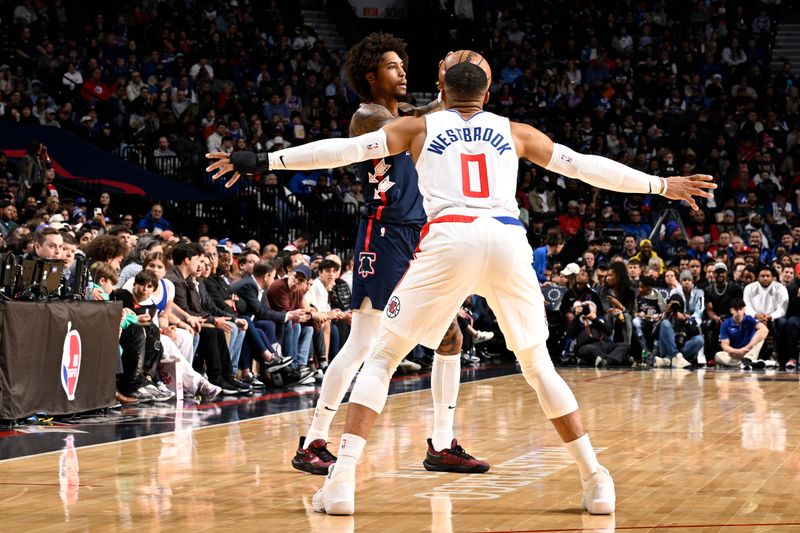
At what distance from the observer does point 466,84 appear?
5.07 m

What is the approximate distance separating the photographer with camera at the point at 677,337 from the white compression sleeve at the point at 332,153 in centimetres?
1108

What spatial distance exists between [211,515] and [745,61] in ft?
73.4

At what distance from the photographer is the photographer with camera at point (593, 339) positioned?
15.4 m

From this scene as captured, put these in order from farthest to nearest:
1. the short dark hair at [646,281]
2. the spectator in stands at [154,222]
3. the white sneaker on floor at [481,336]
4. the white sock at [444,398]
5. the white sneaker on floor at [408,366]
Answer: the spectator in stands at [154,222] < the short dark hair at [646,281] < the white sneaker on floor at [481,336] < the white sneaker on floor at [408,366] < the white sock at [444,398]

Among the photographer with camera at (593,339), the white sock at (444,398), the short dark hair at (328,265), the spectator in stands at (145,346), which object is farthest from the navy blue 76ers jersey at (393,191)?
the photographer with camera at (593,339)

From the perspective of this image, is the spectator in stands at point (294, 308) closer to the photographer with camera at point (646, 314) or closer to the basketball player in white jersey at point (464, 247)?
the photographer with camera at point (646, 314)

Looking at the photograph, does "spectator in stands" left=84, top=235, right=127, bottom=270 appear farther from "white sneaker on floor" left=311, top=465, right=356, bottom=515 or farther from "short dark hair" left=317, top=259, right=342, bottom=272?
"white sneaker on floor" left=311, top=465, right=356, bottom=515

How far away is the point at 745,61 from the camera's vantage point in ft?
82.2

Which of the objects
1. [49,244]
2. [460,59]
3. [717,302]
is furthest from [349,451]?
[717,302]

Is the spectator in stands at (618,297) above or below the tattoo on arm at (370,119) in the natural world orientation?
below

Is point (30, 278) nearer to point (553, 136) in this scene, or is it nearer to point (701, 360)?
point (701, 360)

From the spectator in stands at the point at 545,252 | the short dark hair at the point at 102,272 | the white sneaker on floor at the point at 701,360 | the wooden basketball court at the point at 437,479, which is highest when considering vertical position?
the short dark hair at the point at 102,272

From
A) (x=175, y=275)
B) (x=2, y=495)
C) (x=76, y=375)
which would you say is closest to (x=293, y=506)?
(x=2, y=495)

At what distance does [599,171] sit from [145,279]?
228 inches
